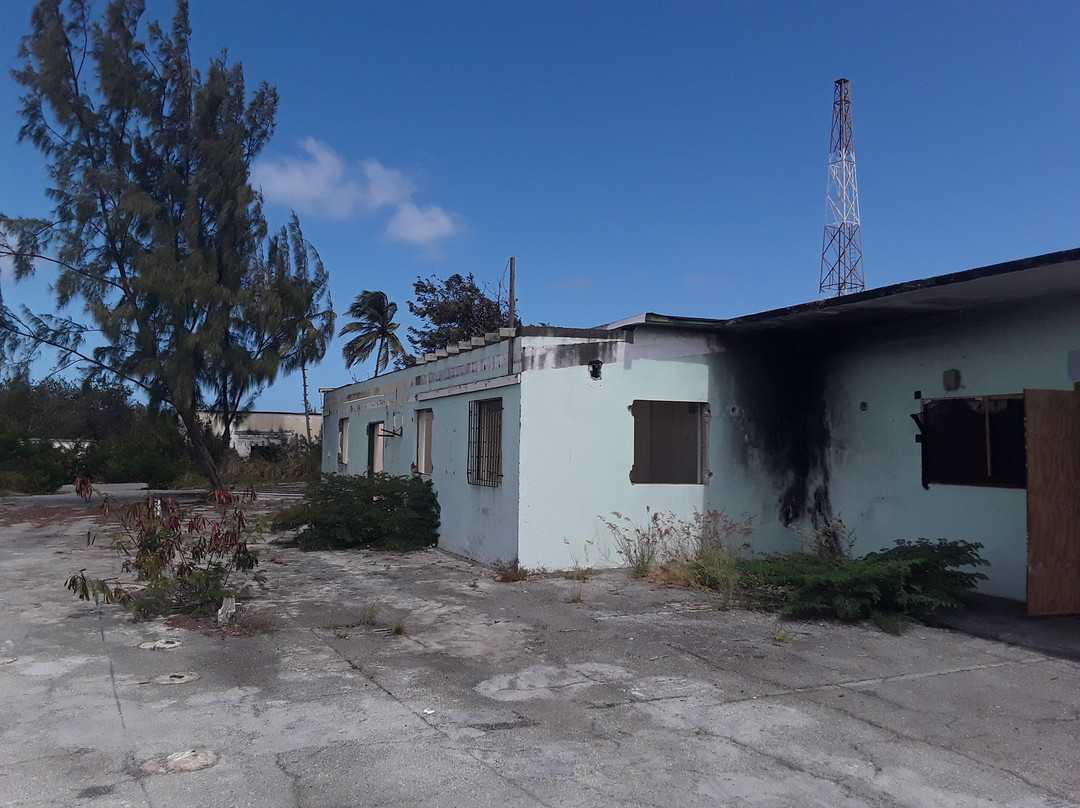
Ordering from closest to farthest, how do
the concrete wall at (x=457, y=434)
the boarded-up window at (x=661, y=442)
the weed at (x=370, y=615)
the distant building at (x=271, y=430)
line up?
1. the weed at (x=370, y=615)
2. the concrete wall at (x=457, y=434)
3. the boarded-up window at (x=661, y=442)
4. the distant building at (x=271, y=430)

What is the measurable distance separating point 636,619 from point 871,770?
3630mm

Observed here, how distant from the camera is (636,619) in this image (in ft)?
25.5

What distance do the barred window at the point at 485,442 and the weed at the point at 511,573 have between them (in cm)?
115

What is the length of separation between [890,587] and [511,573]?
4443 millimetres

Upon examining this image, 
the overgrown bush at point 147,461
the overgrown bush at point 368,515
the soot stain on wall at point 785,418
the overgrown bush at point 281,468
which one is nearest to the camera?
the soot stain on wall at point 785,418

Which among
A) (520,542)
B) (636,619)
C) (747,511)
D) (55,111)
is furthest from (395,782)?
(55,111)

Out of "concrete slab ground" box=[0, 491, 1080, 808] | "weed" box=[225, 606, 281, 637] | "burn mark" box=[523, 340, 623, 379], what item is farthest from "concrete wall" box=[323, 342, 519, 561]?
"weed" box=[225, 606, 281, 637]

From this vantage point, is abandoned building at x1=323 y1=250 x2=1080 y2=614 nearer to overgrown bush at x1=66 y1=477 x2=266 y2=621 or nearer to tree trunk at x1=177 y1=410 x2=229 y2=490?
overgrown bush at x1=66 y1=477 x2=266 y2=621

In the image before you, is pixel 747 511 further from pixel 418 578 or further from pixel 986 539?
pixel 418 578

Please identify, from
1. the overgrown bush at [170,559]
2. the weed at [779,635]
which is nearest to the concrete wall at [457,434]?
the overgrown bush at [170,559]

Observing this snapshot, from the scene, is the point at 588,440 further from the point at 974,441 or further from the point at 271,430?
the point at 271,430

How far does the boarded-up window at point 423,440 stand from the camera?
1417 centimetres

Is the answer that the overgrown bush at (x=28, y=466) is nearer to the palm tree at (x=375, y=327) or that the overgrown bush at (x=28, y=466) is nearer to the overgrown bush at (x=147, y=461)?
the overgrown bush at (x=147, y=461)

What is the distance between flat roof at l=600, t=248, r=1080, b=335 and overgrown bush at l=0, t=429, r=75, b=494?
80.5 ft
